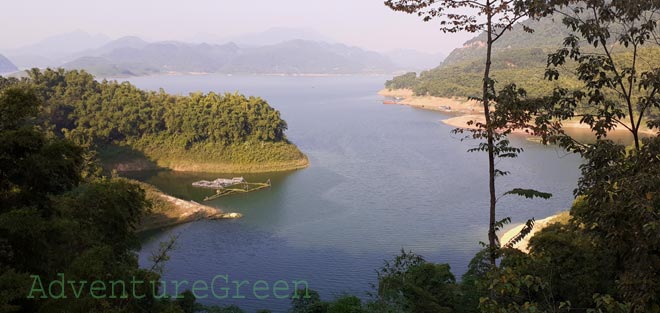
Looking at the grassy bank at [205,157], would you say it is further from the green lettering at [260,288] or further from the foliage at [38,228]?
the foliage at [38,228]

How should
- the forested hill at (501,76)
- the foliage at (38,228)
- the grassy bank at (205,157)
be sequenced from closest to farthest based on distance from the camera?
the foliage at (38,228) < the grassy bank at (205,157) < the forested hill at (501,76)

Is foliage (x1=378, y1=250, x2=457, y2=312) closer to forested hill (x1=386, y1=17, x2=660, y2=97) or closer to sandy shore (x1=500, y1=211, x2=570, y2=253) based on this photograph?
sandy shore (x1=500, y1=211, x2=570, y2=253)

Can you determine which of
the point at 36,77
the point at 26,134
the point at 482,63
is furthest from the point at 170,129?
the point at 482,63

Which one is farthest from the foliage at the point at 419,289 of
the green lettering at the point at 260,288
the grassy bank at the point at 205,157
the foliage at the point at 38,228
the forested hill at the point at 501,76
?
the forested hill at the point at 501,76

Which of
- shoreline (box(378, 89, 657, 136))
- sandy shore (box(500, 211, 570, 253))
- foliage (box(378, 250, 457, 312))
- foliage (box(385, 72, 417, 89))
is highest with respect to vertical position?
foliage (box(385, 72, 417, 89))

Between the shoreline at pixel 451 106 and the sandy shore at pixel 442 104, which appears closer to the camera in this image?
the shoreline at pixel 451 106

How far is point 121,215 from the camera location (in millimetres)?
13297

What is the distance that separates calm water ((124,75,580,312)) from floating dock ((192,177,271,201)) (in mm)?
871

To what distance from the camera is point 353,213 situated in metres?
33.2

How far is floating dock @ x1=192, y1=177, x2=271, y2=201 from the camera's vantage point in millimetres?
38500

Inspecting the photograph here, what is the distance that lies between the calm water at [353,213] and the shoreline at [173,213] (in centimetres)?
101

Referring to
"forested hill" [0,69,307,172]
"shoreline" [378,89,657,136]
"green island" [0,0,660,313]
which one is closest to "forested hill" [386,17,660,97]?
"shoreline" [378,89,657,136]

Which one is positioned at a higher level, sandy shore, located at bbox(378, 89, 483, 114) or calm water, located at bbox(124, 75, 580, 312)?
sandy shore, located at bbox(378, 89, 483, 114)

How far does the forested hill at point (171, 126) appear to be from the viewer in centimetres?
4791
